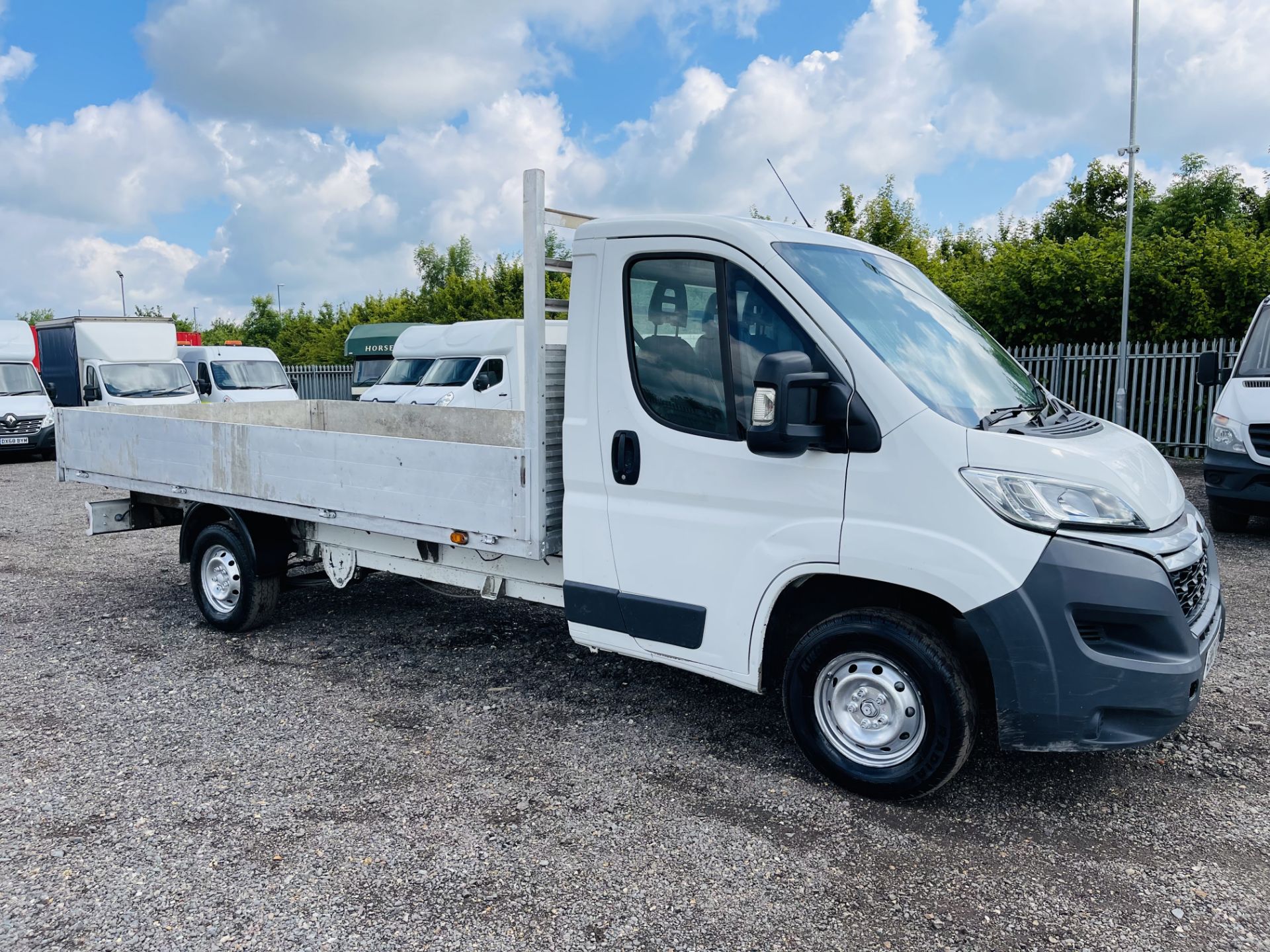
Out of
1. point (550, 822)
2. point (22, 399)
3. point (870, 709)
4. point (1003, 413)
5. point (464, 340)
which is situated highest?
point (464, 340)

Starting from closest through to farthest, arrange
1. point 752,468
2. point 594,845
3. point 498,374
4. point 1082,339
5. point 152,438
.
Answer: point 594,845
point 752,468
point 152,438
point 498,374
point 1082,339

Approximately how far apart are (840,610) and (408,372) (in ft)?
48.6

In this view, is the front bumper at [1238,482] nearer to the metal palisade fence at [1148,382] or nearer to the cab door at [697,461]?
the cab door at [697,461]

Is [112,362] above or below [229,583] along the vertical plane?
above

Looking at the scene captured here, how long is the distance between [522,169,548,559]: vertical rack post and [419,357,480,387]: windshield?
447 inches

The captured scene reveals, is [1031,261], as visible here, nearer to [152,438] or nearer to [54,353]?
[152,438]

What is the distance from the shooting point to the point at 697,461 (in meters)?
3.97

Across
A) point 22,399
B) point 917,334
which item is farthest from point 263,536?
point 22,399

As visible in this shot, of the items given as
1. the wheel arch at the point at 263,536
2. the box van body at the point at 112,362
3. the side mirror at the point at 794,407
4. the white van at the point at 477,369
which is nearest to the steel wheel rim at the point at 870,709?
the side mirror at the point at 794,407

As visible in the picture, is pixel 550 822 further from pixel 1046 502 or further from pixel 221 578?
pixel 221 578

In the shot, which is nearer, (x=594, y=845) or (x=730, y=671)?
(x=594, y=845)

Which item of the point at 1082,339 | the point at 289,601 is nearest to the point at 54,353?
the point at 289,601

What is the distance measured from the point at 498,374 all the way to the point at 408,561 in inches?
408

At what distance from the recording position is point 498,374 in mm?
15477
